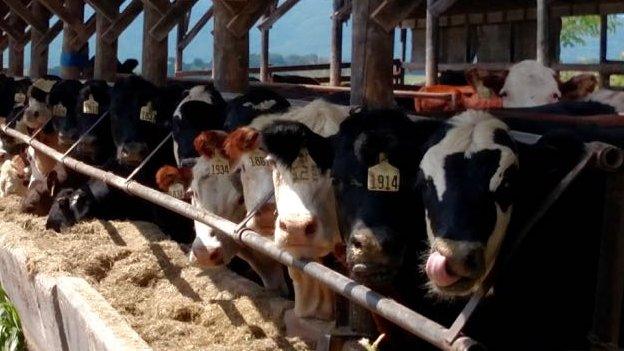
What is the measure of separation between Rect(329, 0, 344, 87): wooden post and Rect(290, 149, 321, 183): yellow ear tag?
10779 mm

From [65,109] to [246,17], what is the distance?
3.20m

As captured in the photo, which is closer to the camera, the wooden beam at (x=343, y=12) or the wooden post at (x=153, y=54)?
the wooden post at (x=153, y=54)

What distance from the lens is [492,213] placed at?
4078 mm

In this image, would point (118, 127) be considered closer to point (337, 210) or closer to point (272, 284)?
point (272, 284)

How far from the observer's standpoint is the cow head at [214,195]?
643cm

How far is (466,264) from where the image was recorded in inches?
152

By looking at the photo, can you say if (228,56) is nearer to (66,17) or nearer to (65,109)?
(65,109)

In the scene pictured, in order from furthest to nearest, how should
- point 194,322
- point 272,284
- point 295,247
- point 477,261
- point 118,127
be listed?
point 118,127, point 272,284, point 194,322, point 295,247, point 477,261

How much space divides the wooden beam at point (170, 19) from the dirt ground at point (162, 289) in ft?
6.92

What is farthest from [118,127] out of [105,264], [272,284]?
[272,284]

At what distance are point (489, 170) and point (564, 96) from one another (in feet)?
21.7


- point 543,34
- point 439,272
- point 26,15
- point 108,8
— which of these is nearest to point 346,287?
point 439,272

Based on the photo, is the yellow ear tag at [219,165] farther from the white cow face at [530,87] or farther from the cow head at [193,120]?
the white cow face at [530,87]

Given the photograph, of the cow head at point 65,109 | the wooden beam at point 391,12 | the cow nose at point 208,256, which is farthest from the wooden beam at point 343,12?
the wooden beam at point 391,12
